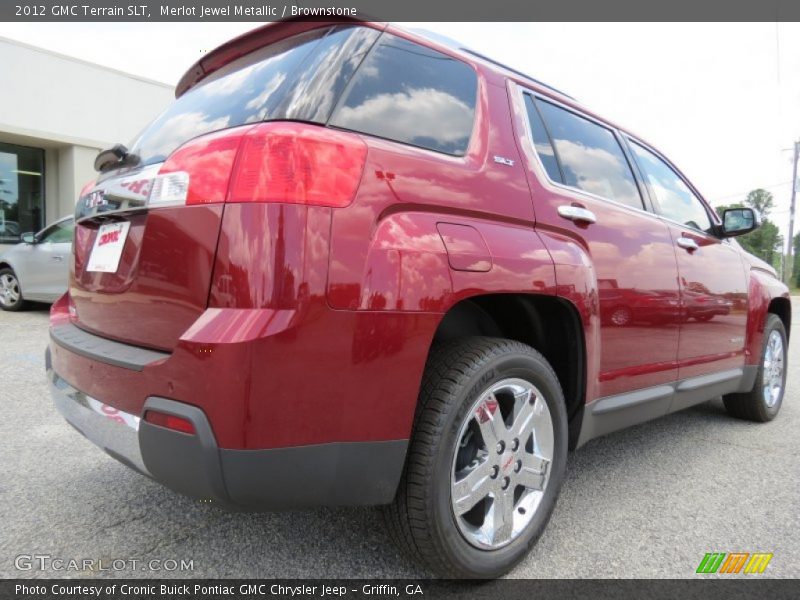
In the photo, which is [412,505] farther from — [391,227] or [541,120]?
[541,120]

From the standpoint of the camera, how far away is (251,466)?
4.59 feet

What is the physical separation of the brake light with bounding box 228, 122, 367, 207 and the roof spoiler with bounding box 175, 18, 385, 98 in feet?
1.71

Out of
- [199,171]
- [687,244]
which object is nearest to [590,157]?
[687,244]

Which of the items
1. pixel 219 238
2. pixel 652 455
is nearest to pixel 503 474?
pixel 219 238

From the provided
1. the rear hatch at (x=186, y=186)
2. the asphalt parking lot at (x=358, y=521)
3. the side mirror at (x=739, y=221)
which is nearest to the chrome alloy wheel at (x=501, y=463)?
the asphalt parking lot at (x=358, y=521)

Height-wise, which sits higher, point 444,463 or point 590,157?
point 590,157

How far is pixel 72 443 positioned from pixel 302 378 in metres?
2.24

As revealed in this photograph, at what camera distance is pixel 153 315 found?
1607 mm

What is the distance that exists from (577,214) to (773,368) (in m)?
2.83

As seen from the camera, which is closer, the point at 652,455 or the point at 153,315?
the point at 153,315

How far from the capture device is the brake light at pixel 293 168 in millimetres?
1428

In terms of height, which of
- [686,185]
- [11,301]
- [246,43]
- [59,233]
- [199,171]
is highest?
[246,43]

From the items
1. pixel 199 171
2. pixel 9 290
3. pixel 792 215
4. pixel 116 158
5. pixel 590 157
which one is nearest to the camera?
pixel 199 171

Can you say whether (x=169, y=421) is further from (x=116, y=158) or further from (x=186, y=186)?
(x=116, y=158)
